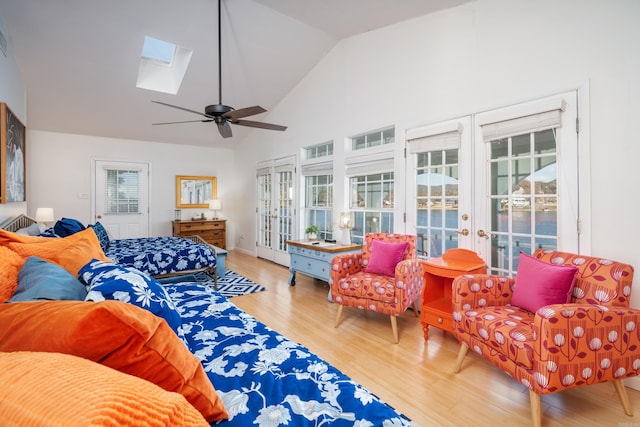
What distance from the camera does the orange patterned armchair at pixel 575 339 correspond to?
1534mm

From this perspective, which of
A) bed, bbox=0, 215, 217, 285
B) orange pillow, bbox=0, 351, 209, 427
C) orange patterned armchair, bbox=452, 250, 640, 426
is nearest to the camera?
orange pillow, bbox=0, 351, 209, 427

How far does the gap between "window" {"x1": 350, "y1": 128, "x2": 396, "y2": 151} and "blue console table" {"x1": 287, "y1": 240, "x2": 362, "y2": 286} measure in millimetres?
A: 1378

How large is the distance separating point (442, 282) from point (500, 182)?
108 centimetres

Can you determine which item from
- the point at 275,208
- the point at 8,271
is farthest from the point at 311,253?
the point at 8,271

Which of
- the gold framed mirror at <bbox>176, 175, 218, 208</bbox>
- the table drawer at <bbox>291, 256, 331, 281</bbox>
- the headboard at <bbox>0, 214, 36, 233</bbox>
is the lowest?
the table drawer at <bbox>291, 256, 331, 281</bbox>

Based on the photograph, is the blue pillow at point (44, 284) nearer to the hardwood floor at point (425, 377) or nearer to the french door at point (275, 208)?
the hardwood floor at point (425, 377)

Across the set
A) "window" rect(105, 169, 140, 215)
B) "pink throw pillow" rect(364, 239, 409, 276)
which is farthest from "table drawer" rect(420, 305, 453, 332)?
"window" rect(105, 169, 140, 215)

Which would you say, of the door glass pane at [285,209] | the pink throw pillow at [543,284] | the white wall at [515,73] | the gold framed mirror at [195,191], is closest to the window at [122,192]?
the gold framed mirror at [195,191]

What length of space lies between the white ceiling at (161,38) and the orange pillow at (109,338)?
11.5 ft

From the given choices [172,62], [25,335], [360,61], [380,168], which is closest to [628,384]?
[380,168]

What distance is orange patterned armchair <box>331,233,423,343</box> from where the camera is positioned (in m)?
2.61

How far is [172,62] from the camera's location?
4715 mm

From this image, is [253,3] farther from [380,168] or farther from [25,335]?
[25,335]

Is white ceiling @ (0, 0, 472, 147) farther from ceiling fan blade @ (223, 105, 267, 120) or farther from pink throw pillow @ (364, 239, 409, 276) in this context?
pink throw pillow @ (364, 239, 409, 276)
